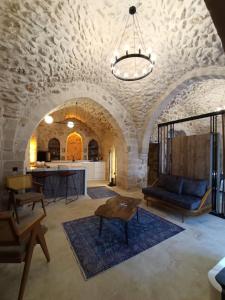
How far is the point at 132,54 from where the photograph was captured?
2873 mm

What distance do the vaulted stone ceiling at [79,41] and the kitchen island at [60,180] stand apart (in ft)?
5.72

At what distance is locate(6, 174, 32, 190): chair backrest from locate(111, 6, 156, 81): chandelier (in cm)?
324

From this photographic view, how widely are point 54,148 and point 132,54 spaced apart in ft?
24.5

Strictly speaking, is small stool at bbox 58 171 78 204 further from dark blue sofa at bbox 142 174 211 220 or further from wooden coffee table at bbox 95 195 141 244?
dark blue sofa at bbox 142 174 211 220

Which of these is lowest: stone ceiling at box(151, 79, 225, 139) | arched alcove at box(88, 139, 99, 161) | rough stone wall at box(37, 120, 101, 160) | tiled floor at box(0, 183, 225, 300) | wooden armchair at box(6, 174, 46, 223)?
tiled floor at box(0, 183, 225, 300)

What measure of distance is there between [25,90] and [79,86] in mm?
1585

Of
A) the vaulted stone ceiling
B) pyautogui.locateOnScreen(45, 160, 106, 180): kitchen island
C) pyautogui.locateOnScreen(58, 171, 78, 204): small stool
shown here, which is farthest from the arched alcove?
the vaulted stone ceiling

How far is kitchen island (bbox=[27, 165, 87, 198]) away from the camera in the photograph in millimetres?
4516

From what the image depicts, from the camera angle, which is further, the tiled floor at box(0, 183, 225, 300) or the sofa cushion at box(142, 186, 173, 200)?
the sofa cushion at box(142, 186, 173, 200)

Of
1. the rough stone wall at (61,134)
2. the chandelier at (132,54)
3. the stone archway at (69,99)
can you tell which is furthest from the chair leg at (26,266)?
the rough stone wall at (61,134)

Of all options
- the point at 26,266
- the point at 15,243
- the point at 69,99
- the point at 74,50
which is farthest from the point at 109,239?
the point at 74,50

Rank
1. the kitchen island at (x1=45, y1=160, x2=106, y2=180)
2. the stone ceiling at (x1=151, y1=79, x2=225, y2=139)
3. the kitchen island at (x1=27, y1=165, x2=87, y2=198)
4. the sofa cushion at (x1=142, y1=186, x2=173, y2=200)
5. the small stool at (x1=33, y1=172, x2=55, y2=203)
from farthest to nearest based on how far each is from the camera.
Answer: the kitchen island at (x1=45, y1=160, x2=106, y2=180) < the stone ceiling at (x1=151, y1=79, x2=225, y2=139) < the small stool at (x1=33, y1=172, x2=55, y2=203) < the kitchen island at (x1=27, y1=165, x2=87, y2=198) < the sofa cushion at (x1=142, y1=186, x2=173, y2=200)

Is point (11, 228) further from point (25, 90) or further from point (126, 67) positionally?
point (126, 67)

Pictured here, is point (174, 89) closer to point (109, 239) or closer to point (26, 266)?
point (109, 239)
